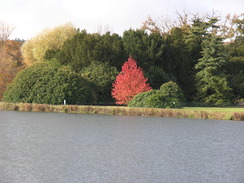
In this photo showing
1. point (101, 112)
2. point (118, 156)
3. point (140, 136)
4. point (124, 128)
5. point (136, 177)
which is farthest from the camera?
point (101, 112)

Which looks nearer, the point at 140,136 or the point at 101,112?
the point at 140,136

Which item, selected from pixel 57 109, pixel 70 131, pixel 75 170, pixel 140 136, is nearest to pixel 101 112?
pixel 57 109

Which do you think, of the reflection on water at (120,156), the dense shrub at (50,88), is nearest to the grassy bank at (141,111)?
the dense shrub at (50,88)

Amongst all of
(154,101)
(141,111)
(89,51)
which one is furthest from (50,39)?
(141,111)

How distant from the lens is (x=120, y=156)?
1199 centimetres

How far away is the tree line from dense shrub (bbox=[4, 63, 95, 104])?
8 centimetres

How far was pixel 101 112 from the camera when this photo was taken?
3066 cm

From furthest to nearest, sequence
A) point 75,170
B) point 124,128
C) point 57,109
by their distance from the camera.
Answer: point 57,109
point 124,128
point 75,170

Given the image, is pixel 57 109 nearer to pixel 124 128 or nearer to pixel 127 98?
pixel 127 98

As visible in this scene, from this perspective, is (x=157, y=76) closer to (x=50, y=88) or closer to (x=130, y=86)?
(x=130, y=86)

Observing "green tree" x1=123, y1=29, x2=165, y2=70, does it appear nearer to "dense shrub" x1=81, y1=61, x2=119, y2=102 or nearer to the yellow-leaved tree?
"dense shrub" x1=81, y1=61, x2=119, y2=102

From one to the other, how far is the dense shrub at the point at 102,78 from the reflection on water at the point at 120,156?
23.5 m

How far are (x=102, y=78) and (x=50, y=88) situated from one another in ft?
23.3

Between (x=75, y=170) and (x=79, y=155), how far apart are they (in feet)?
6.98
